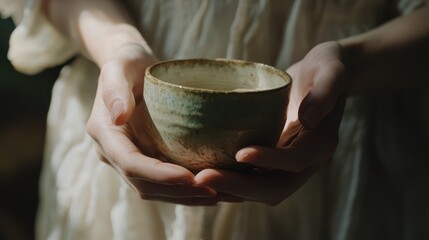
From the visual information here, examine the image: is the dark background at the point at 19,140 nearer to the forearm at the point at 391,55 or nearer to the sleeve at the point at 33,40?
the sleeve at the point at 33,40

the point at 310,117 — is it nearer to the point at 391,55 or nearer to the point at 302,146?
the point at 302,146

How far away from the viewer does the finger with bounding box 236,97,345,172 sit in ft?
1.22

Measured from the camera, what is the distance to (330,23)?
1.71 ft

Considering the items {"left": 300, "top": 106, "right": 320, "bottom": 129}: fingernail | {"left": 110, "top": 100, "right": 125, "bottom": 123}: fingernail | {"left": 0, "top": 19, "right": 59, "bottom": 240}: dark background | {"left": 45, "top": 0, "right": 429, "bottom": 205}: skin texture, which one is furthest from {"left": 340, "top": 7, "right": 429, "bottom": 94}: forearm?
{"left": 0, "top": 19, "right": 59, "bottom": 240}: dark background

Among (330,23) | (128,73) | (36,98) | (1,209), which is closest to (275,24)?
(330,23)

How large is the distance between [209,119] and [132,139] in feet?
0.37

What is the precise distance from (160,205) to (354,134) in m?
0.20

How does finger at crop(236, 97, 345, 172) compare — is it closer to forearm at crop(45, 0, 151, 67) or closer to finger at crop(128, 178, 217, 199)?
finger at crop(128, 178, 217, 199)

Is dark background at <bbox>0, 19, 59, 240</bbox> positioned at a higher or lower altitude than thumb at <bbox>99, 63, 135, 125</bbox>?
lower

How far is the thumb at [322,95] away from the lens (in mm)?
411

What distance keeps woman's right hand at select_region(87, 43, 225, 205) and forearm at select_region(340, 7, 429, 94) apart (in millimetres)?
191

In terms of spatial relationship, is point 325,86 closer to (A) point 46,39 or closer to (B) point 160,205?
(B) point 160,205

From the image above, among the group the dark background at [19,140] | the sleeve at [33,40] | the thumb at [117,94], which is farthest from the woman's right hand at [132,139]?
the dark background at [19,140]

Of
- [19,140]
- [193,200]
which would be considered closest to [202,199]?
[193,200]
